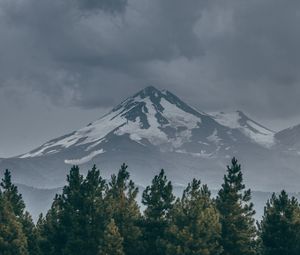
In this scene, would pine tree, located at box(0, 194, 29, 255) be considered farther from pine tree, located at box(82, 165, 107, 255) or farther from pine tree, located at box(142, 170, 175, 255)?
pine tree, located at box(142, 170, 175, 255)

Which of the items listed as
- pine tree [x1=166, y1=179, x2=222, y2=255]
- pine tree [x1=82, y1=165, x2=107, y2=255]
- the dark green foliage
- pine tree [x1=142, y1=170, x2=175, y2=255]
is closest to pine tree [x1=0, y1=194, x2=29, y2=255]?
pine tree [x1=82, y1=165, x2=107, y2=255]

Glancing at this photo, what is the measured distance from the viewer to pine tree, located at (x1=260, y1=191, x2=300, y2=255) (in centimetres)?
7962

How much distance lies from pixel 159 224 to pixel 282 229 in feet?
47.8

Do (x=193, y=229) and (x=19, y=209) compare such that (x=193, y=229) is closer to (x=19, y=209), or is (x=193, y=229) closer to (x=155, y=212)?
(x=155, y=212)

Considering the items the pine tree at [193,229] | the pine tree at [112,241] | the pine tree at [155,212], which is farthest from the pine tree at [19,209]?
the pine tree at [193,229]

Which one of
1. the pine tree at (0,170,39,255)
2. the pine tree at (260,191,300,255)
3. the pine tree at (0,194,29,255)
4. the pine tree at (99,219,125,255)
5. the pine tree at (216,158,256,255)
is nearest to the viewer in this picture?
the pine tree at (99,219,125,255)

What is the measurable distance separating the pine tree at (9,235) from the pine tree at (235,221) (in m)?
24.3

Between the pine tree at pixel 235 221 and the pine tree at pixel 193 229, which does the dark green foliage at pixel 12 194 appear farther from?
the pine tree at pixel 235 221

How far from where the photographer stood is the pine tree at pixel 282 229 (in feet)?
261

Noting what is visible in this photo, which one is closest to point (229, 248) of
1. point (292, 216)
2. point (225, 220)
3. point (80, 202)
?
point (225, 220)

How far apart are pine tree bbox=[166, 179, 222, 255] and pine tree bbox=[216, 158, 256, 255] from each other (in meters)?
1.63

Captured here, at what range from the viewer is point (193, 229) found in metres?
78.1

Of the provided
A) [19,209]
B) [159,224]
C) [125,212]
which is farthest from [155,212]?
[19,209]

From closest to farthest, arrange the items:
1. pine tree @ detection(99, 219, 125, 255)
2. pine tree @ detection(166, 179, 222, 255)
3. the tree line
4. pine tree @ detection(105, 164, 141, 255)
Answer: pine tree @ detection(166, 179, 222, 255) → pine tree @ detection(99, 219, 125, 255) → the tree line → pine tree @ detection(105, 164, 141, 255)
